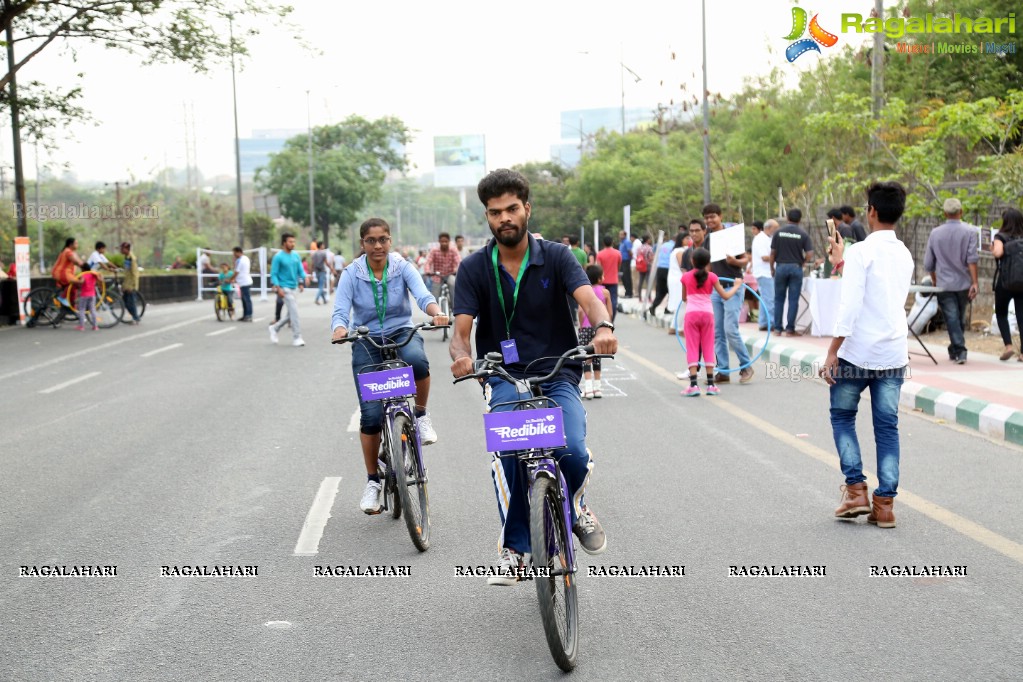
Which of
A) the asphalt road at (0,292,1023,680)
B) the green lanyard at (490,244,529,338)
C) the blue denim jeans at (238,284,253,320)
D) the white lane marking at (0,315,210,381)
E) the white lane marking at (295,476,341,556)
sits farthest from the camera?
the blue denim jeans at (238,284,253,320)

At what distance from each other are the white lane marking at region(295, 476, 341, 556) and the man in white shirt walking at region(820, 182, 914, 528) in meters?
2.98

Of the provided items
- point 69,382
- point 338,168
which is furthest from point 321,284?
point 338,168

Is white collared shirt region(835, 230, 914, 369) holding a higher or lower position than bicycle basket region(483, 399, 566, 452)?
higher

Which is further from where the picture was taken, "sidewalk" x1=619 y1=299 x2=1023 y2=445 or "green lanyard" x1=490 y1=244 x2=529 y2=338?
"sidewalk" x1=619 y1=299 x2=1023 y2=445

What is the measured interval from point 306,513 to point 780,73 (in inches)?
964

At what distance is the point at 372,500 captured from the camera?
702cm

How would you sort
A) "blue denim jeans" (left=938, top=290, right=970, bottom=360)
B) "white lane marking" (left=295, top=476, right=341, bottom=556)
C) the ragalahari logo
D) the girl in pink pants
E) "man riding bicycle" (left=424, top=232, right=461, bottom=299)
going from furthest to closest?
the ragalahari logo → "man riding bicycle" (left=424, top=232, right=461, bottom=299) → "blue denim jeans" (left=938, top=290, right=970, bottom=360) → the girl in pink pants → "white lane marking" (left=295, top=476, right=341, bottom=556)

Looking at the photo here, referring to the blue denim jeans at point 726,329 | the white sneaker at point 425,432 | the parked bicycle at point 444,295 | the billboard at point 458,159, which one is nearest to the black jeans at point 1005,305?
the blue denim jeans at point 726,329

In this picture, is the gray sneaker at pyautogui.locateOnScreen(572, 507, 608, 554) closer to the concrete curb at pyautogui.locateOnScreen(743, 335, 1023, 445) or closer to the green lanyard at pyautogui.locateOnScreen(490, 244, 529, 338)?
the green lanyard at pyautogui.locateOnScreen(490, 244, 529, 338)

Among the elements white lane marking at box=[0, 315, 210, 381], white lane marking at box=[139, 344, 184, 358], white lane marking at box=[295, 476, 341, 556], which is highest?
white lane marking at box=[0, 315, 210, 381]

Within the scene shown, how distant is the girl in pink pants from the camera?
1242cm

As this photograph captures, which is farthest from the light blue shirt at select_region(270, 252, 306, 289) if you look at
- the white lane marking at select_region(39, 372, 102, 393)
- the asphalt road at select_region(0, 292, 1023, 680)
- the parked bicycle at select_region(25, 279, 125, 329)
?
the asphalt road at select_region(0, 292, 1023, 680)

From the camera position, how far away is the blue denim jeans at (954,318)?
13867 millimetres

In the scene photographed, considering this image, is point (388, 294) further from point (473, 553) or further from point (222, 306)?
point (222, 306)
